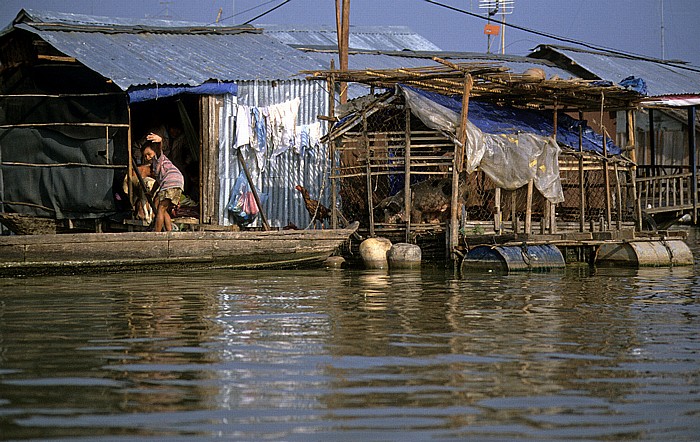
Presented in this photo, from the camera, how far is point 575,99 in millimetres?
17141

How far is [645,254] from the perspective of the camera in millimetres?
15227

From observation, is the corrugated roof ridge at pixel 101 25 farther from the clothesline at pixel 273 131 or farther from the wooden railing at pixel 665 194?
the wooden railing at pixel 665 194

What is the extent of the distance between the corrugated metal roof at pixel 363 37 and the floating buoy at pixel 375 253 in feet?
32.8

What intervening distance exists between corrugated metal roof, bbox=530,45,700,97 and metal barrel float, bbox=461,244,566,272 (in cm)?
903

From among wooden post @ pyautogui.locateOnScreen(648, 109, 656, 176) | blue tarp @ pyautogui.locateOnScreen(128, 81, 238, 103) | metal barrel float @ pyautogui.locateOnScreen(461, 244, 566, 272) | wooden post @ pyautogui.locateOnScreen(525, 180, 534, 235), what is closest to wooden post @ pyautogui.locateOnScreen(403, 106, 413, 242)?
metal barrel float @ pyautogui.locateOnScreen(461, 244, 566, 272)

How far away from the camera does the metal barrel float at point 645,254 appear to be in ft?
50.0

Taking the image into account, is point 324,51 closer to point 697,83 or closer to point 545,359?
point 697,83

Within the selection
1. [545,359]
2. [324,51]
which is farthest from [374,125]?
[545,359]

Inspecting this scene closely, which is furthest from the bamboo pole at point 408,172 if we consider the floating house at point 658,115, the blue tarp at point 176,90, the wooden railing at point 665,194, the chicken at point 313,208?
the floating house at point 658,115

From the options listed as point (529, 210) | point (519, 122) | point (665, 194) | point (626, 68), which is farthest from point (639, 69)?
point (529, 210)

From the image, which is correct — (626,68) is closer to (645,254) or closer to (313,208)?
(645,254)

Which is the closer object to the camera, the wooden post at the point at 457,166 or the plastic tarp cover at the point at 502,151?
the wooden post at the point at 457,166

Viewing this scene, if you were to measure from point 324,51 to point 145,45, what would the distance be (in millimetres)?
5248

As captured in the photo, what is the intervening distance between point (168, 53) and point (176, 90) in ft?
4.69
